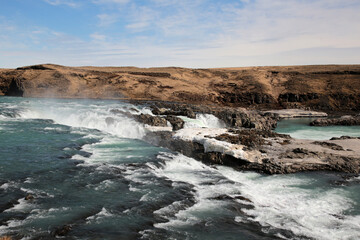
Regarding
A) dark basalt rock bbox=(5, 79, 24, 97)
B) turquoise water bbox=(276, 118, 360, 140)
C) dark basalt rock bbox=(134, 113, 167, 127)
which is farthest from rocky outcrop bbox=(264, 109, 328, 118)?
dark basalt rock bbox=(5, 79, 24, 97)

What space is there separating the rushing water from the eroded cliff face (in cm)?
3531

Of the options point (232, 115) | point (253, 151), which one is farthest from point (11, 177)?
point (232, 115)

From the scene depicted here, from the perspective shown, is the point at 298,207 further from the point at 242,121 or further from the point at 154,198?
the point at 242,121

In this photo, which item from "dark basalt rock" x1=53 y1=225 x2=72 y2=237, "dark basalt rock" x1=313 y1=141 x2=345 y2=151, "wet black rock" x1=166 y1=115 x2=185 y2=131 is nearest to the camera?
"dark basalt rock" x1=53 y1=225 x2=72 y2=237

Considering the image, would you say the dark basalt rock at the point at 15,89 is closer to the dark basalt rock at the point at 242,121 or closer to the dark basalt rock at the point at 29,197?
the dark basalt rock at the point at 242,121

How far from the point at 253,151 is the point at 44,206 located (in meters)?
10.2

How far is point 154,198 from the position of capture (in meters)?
10.1

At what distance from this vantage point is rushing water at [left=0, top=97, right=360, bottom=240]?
8.16m

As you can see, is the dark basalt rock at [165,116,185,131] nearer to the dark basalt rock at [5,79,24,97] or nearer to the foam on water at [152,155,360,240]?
the foam on water at [152,155,360,240]

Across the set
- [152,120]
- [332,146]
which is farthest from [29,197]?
[332,146]

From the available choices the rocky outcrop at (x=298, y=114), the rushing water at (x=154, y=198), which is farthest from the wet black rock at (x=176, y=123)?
the rocky outcrop at (x=298, y=114)

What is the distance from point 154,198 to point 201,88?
46.0m

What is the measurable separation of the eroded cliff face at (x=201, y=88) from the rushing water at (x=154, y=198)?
1390 inches

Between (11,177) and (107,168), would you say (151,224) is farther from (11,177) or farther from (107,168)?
(11,177)
